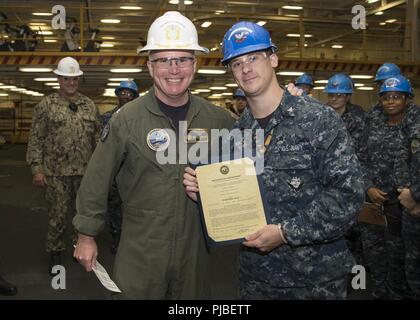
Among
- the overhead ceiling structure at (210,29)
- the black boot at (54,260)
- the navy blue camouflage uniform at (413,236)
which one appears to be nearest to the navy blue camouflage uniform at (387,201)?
the navy blue camouflage uniform at (413,236)

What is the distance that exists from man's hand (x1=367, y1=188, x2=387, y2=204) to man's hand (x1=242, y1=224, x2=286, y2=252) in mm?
2550

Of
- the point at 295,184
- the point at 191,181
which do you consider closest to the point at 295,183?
the point at 295,184

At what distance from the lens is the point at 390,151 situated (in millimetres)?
4336

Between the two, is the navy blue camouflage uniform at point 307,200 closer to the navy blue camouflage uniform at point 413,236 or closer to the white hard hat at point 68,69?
the navy blue camouflage uniform at point 413,236

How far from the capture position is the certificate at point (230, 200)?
209 centimetres

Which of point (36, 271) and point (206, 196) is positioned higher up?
point (206, 196)

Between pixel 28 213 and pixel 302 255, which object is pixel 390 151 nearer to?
pixel 302 255

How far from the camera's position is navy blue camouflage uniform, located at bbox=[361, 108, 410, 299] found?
13.9ft

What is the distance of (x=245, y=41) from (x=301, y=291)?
1.22 metres

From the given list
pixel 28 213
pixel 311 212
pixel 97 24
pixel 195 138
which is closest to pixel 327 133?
pixel 311 212

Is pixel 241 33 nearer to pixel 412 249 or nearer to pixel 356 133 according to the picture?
pixel 412 249

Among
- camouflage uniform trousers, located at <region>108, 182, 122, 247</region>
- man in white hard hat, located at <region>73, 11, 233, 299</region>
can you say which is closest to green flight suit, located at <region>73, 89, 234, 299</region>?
man in white hard hat, located at <region>73, 11, 233, 299</region>

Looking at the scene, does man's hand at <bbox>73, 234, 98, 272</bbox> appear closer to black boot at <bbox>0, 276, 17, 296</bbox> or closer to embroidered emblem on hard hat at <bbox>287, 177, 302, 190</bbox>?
embroidered emblem on hard hat at <bbox>287, 177, 302, 190</bbox>

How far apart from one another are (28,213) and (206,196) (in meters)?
7.17
